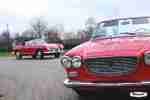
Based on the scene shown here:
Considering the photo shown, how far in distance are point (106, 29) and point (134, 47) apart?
2.06 m

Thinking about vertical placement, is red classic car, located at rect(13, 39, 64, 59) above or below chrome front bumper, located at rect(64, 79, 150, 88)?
below

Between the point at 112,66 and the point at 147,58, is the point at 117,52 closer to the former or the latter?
the point at 112,66

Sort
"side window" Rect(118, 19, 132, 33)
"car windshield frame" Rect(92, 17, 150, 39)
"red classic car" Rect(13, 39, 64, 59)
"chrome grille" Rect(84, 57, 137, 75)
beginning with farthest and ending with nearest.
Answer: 1. "red classic car" Rect(13, 39, 64, 59)
2. "side window" Rect(118, 19, 132, 33)
3. "car windshield frame" Rect(92, 17, 150, 39)
4. "chrome grille" Rect(84, 57, 137, 75)

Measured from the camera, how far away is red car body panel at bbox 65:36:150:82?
6.07 meters

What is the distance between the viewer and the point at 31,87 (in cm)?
953

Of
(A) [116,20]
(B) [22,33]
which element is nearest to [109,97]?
(A) [116,20]

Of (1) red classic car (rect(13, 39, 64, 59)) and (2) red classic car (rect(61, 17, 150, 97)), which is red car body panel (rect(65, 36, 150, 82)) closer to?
(2) red classic car (rect(61, 17, 150, 97))

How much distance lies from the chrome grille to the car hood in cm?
8

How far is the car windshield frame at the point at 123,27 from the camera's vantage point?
7.72 meters

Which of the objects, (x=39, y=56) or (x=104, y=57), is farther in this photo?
(x=39, y=56)

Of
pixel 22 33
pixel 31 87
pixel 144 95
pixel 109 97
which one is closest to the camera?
pixel 144 95

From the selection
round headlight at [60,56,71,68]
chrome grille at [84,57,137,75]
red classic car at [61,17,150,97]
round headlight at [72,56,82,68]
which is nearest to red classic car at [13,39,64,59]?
red classic car at [61,17,150,97]

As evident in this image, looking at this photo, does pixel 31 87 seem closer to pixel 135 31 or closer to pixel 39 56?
pixel 135 31

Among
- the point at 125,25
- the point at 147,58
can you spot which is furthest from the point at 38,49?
the point at 147,58
